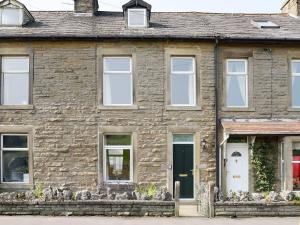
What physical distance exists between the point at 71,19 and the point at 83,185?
254 inches

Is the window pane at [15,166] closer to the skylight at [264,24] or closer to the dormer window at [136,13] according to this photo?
the dormer window at [136,13]

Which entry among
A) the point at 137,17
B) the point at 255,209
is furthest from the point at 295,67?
the point at 255,209

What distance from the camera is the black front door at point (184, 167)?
1891 centimetres

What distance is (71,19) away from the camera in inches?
800

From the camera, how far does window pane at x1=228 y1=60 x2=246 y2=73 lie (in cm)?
1934

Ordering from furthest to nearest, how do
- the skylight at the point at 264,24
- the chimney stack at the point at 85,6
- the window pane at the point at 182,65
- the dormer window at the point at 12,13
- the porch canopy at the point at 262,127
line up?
the chimney stack at the point at 85,6, the skylight at the point at 264,24, the dormer window at the point at 12,13, the window pane at the point at 182,65, the porch canopy at the point at 262,127

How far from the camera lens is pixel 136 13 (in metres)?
19.8

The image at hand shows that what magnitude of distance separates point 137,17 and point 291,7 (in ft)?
24.1

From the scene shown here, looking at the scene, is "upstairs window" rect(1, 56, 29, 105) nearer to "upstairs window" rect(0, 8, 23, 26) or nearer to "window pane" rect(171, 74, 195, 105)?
"upstairs window" rect(0, 8, 23, 26)

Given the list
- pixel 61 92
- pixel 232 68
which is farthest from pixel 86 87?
pixel 232 68

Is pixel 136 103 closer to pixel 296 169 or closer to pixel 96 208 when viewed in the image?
pixel 96 208

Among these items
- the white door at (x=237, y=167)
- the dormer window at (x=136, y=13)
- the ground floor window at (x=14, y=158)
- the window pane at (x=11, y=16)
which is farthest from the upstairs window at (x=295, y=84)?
the window pane at (x=11, y=16)

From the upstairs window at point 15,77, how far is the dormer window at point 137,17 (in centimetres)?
410

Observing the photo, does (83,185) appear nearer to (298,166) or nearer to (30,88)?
(30,88)
